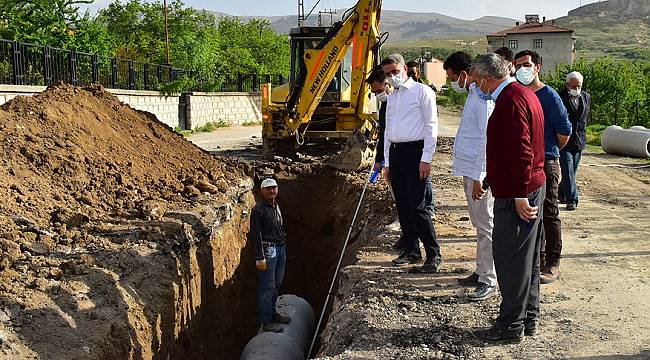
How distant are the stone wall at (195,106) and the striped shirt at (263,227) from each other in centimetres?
1333

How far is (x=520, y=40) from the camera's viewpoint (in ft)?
272

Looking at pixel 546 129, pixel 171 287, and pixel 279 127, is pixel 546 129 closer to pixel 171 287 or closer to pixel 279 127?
pixel 171 287

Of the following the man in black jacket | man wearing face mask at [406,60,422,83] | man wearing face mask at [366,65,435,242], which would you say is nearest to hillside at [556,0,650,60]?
the man in black jacket

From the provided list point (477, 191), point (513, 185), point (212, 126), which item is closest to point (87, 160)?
point (477, 191)

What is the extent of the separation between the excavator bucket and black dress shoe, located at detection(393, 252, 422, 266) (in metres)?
5.30

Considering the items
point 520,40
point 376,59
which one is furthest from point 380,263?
point 520,40

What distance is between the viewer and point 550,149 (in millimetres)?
6586

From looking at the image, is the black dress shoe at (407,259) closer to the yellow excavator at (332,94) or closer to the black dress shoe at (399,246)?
the black dress shoe at (399,246)

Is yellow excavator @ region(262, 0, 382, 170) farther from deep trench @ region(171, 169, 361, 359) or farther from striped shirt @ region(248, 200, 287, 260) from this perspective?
striped shirt @ region(248, 200, 287, 260)

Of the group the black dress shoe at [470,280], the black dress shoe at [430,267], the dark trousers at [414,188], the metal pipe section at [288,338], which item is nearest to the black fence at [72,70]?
the metal pipe section at [288,338]

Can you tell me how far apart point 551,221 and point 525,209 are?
1.94m

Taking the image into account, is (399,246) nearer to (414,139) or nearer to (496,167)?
(414,139)

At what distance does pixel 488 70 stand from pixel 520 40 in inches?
3267

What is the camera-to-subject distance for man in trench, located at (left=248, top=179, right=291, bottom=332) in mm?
7043
